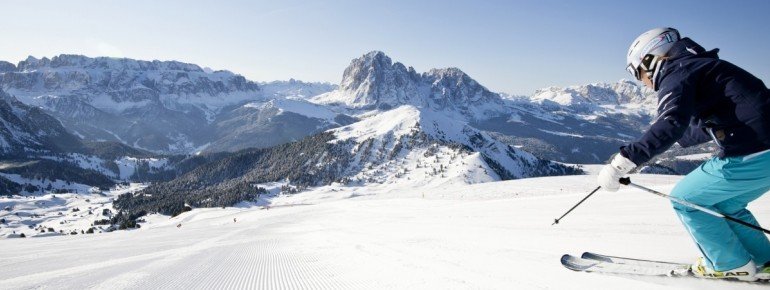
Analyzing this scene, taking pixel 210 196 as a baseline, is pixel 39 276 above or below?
above

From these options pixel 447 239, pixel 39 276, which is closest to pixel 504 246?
pixel 447 239

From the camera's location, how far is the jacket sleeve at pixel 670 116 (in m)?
4.62

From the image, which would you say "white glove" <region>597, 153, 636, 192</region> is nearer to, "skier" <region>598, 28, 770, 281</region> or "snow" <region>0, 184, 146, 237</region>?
"skier" <region>598, 28, 770, 281</region>

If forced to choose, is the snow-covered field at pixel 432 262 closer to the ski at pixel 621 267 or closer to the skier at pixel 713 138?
the ski at pixel 621 267

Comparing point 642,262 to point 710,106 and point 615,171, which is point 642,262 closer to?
point 615,171

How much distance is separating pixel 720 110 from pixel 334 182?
7654 inches

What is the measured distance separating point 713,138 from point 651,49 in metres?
1.27

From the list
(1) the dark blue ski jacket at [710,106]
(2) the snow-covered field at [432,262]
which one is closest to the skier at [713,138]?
(1) the dark blue ski jacket at [710,106]

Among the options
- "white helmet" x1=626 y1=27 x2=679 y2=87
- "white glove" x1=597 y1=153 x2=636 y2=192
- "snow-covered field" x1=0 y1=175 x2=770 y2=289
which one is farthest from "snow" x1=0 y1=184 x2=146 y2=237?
"white helmet" x1=626 y1=27 x2=679 y2=87

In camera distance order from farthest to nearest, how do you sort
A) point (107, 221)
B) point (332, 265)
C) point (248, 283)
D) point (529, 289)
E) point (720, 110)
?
point (107, 221) < point (332, 265) < point (248, 283) < point (529, 289) < point (720, 110)

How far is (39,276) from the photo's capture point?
26.3 ft

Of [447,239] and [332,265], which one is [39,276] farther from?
[447,239]

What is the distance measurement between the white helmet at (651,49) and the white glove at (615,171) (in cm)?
114

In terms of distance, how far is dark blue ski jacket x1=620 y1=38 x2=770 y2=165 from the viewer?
4438 millimetres
